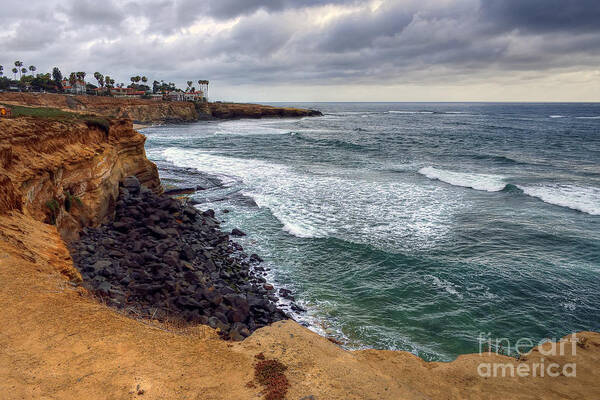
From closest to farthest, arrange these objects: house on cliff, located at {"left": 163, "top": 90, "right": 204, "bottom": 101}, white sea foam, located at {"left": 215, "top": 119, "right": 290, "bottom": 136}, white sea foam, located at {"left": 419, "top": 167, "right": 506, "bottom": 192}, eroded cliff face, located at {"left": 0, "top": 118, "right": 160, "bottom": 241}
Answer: eroded cliff face, located at {"left": 0, "top": 118, "right": 160, "bottom": 241} < white sea foam, located at {"left": 419, "top": 167, "right": 506, "bottom": 192} < white sea foam, located at {"left": 215, "top": 119, "right": 290, "bottom": 136} < house on cliff, located at {"left": 163, "top": 90, "right": 204, "bottom": 101}

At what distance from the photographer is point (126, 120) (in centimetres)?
2316

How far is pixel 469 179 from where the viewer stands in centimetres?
3319

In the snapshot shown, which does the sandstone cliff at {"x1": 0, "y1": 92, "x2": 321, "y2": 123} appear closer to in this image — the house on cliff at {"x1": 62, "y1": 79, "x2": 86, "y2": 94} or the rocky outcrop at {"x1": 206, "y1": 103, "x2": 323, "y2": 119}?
the rocky outcrop at {"x1": 206, "y1": 103, "x2": 323, "y2": 119}

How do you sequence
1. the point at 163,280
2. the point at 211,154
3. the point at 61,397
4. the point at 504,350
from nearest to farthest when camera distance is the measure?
the point at 61,397 → the point at 504,350 → the point at 163,280 → the point at 211,154

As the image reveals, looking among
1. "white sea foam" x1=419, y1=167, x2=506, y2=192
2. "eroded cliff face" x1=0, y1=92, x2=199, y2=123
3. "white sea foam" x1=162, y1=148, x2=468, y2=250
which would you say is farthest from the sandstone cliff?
"white sea foam" x1=419, y1=167, x2=506, y2=192

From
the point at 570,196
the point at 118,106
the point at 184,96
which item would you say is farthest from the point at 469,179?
the point at 184,96

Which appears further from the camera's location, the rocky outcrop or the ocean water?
the rocky outcrop

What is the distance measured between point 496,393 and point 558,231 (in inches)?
671

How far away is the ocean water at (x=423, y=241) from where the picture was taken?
12.8 meters

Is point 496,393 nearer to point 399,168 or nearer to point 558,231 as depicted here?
point 558,231

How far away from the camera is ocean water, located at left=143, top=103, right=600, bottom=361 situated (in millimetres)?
12820

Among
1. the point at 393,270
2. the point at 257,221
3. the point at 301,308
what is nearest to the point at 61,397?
the point at 301,308

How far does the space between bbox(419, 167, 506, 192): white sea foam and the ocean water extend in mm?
186

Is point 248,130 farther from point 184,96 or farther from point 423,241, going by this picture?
point 184,96
